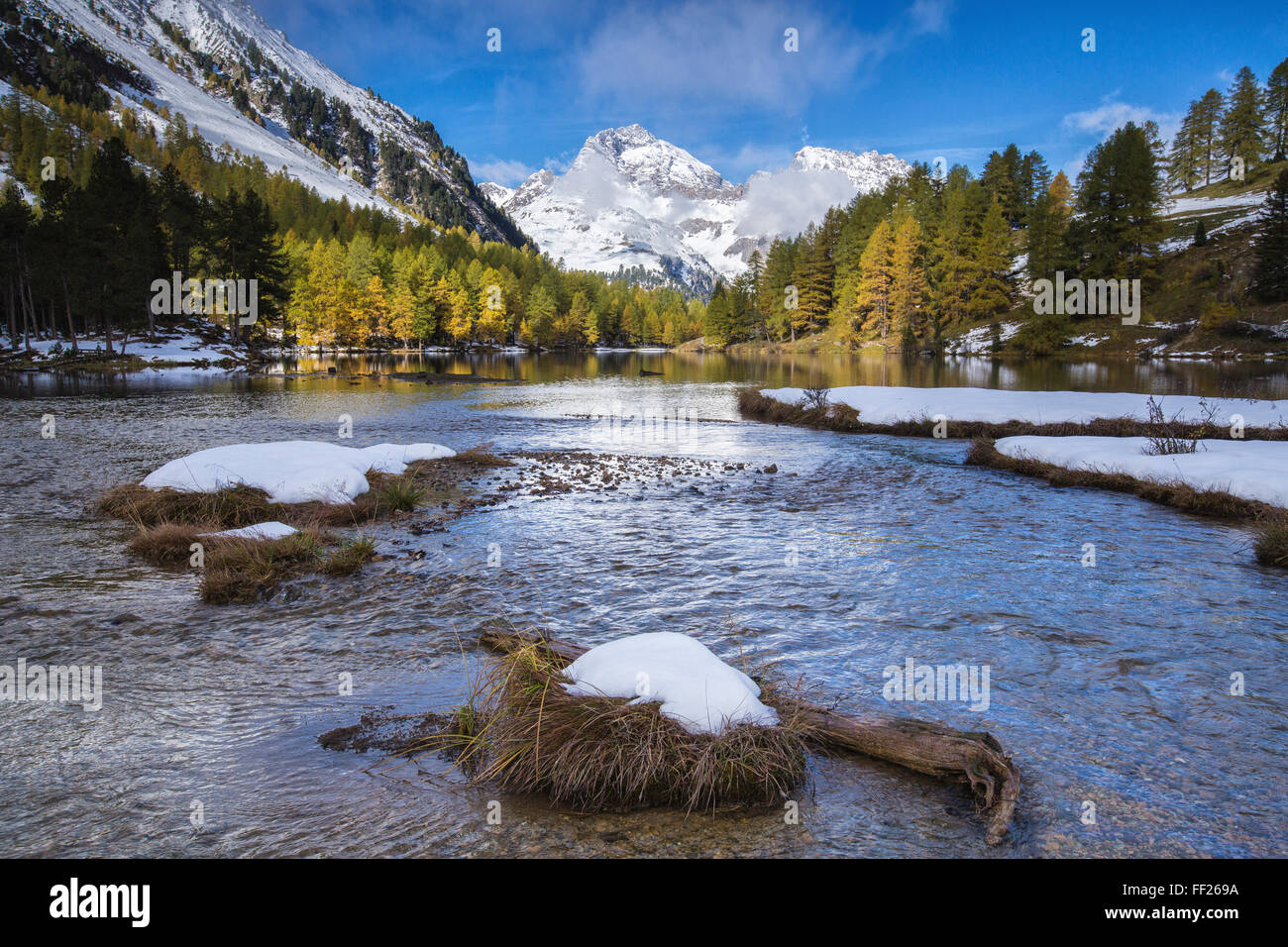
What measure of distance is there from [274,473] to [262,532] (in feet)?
11.2

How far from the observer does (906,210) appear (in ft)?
276

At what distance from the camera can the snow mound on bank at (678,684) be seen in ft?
16.3

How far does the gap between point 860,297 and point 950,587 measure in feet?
257

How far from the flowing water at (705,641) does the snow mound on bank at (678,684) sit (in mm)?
678

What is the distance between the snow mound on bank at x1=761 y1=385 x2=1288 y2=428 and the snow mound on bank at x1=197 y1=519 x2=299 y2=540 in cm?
2195

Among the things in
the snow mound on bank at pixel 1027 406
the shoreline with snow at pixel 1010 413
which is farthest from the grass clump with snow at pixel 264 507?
the snow mound on bank at pixel 1027 406

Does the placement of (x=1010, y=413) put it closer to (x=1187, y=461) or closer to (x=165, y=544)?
(x=1187, y=461)

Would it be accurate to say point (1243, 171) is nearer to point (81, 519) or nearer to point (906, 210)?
point (906, 210)

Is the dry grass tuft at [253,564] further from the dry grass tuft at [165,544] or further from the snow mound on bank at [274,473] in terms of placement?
the snow mound on bank at [274,473]

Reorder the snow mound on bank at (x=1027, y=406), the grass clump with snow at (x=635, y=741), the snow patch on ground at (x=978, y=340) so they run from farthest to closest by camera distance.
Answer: the snow patch on ground at (x=978, y=340), the snow mound on bank at (x=1027, y=406), the grass clump with snow at (x=635, y=741)

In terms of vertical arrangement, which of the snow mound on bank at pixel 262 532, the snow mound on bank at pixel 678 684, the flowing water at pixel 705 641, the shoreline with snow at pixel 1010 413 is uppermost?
the shoreline with snow at pixel 1010 413

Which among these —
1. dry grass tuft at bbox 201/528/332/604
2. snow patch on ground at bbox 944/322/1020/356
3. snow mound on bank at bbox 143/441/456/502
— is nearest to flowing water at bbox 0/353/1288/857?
dry grass tuft at bbox 201/528/332/604

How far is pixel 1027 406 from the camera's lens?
25.6 meters
